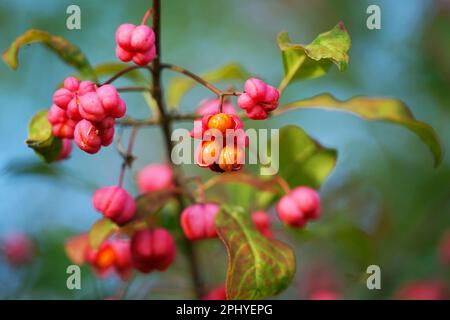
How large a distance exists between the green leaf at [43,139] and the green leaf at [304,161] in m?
0.52

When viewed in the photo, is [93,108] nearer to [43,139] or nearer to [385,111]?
[43,139]

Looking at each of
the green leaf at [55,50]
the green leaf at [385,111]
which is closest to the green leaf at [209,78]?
the green leaf at [385,111]

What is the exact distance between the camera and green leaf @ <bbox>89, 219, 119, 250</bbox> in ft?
4.88

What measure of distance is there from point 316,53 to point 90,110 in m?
0.40

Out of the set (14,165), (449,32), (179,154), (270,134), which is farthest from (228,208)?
(449,32)

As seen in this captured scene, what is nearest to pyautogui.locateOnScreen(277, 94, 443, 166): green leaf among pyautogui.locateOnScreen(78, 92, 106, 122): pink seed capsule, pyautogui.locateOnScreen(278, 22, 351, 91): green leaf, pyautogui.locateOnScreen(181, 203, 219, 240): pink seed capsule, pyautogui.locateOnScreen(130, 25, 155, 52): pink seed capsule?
pyautogui.locateOnScreen(278, 22, 351, 91): green leaf

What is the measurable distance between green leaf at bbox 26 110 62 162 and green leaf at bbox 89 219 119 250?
182 mm

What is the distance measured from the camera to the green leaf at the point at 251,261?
4.20 ft

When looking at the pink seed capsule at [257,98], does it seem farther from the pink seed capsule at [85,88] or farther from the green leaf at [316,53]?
the pink seed capsule at [85,88]

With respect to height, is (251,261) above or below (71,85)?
below

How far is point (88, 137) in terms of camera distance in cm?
119

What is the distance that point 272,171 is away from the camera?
170 cm

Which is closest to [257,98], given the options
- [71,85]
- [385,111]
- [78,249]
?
[71,85]
